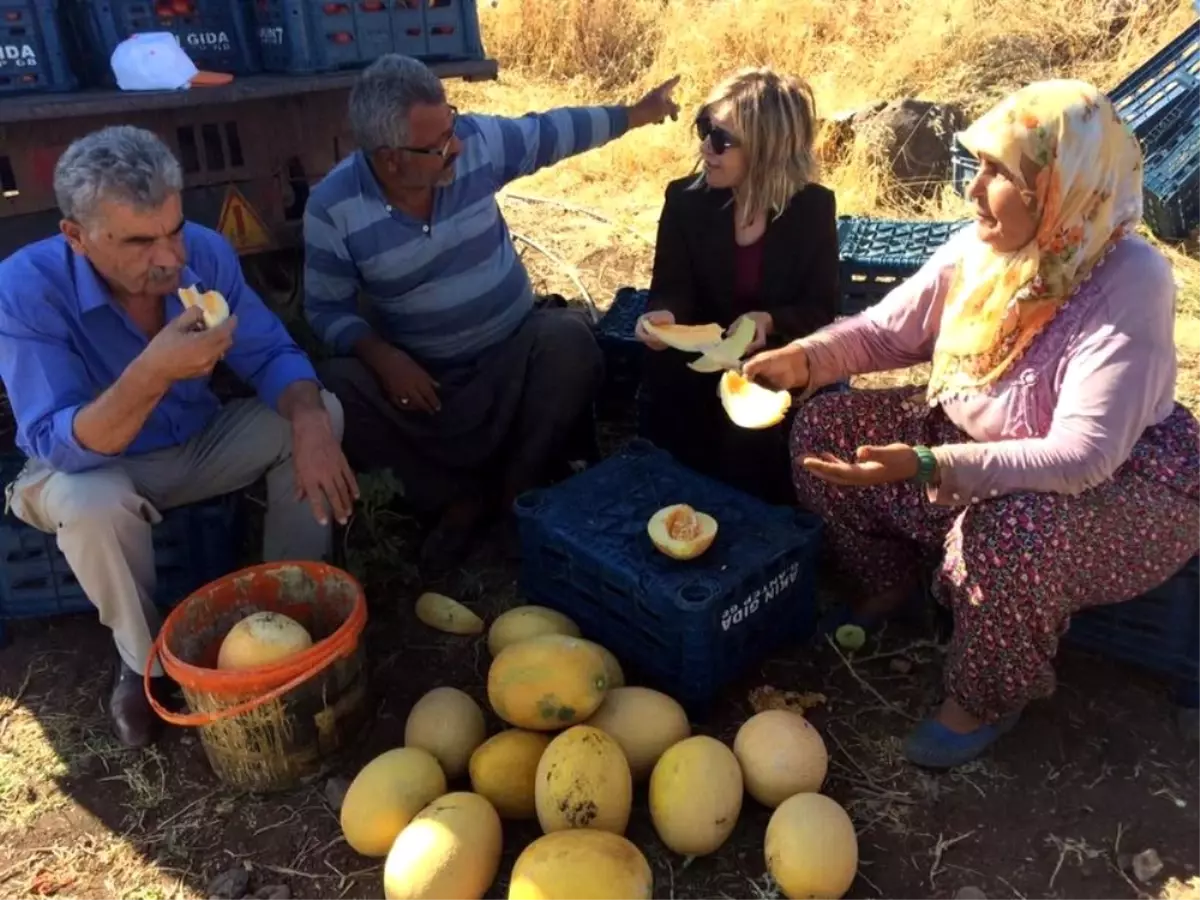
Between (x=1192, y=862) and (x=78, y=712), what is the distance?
295cm

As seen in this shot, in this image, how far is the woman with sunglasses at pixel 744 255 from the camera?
3383 mm

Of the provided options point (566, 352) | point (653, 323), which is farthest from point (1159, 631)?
point (566, 352)

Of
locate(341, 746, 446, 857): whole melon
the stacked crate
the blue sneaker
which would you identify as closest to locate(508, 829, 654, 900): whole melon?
locate(341, 746, 446, 857): whole melon

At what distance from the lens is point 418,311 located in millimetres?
3703

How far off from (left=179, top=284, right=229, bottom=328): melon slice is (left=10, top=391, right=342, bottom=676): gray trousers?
479 millimetres

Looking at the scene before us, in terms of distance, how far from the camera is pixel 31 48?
11.7ft

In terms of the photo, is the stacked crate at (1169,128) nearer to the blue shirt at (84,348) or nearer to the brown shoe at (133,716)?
the blue shirt at (84,348)

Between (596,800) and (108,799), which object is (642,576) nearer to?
(596,800)

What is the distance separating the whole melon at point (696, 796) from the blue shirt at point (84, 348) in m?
1.54

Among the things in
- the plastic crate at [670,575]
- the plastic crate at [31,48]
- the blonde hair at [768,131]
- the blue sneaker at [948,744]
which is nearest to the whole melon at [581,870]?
the plastic crate at [670,575]

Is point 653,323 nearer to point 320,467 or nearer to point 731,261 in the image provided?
point 731,261

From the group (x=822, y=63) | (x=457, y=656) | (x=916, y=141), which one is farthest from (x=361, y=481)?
(x=822, y=63)

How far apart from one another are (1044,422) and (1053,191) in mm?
542

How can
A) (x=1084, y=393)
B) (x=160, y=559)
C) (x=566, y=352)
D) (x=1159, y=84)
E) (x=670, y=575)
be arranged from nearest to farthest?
(x=1084, y=393) < (x=670, y=575) < (x=160, y=559) < (x=566, y=352) < (x=1159, y=84)
